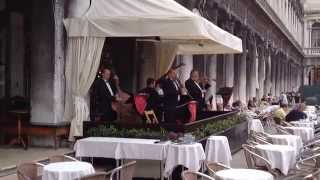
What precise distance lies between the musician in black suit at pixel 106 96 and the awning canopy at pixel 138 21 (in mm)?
918

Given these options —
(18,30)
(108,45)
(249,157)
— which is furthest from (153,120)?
(108,45)

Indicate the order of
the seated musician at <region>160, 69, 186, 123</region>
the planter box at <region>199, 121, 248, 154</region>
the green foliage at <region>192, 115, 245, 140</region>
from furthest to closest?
the planter box at <region>199, 121, 248, 154</region>
the seated musician at <region>160, 69, 186, 123</region>
the green foliage at <region>192, 115, 245, 140</region>

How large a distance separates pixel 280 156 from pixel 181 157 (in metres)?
1.93

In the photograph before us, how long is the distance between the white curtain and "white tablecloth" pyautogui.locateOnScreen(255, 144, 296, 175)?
3987 millimetres

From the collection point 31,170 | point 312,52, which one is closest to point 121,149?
point 31,170

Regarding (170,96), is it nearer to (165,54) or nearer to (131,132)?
(131,132)

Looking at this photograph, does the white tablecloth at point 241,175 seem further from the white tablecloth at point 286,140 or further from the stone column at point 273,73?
the stone column at point 273,73

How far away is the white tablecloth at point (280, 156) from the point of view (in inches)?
405

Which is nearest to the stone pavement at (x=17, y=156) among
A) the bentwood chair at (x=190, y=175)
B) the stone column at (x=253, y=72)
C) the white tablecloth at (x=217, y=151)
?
the white tablecloth at (x=217, y=151)

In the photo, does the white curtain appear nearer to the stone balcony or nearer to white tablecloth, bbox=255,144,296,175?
white tablecloth, bbox=255,144,296,175

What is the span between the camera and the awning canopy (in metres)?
11.6

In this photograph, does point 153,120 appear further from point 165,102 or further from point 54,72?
point 54,72

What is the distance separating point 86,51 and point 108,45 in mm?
5911

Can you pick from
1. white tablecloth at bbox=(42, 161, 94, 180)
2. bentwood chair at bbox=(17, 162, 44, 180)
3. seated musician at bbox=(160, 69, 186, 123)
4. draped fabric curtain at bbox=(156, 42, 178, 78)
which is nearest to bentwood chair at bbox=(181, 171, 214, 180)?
white tablecloth at bbox=(42, 161, 94, 180)
